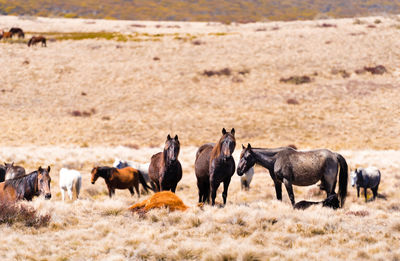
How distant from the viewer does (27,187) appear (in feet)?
39.4

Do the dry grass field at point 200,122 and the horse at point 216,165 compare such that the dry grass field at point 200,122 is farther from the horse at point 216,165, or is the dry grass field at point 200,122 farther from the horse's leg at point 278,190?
the horse at point 216,165

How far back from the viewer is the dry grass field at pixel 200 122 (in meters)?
9.45

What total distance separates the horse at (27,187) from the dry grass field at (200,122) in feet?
1.76

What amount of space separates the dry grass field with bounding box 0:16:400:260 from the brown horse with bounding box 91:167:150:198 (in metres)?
0.94

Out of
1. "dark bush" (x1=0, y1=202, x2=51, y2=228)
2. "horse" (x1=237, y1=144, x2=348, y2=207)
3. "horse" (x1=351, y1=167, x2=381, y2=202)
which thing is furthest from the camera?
"horse" (x1=351, y1=167, x2=381, y2=202)

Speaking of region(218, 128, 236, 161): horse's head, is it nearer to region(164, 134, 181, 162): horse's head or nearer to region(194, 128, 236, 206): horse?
region(194, 128, 236, 206): horse

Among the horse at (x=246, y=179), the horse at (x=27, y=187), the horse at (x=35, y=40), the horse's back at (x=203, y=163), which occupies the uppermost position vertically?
the horse at (x=35, y=40)

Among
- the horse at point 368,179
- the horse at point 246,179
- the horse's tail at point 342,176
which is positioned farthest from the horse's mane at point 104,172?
the horse at point 368,179

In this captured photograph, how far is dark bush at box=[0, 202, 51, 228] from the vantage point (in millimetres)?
10109

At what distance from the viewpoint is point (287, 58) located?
53844 mm

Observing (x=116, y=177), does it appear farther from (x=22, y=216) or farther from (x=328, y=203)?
(x=328, y=203)

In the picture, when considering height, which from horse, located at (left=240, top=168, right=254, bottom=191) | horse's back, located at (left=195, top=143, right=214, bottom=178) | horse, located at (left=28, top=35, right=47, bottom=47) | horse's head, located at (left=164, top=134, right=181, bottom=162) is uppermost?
horse, located at (left=28, top=35, right=47, bottom=47)

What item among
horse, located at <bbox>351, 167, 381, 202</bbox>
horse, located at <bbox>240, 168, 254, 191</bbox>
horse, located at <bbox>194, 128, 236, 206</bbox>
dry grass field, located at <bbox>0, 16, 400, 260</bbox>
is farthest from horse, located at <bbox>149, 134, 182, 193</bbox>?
horse, located at <bbox>351, 167, 381, 202</bbox>

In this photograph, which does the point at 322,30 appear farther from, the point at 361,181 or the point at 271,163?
the point at 271,163
